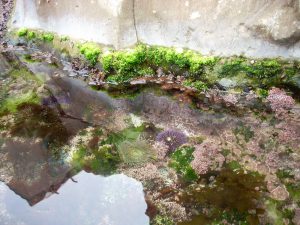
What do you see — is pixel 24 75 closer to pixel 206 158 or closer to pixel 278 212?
pixel 206 158

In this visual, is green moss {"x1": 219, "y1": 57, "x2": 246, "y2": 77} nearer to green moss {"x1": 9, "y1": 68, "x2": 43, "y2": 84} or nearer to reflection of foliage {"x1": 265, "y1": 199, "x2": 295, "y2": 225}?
reflection of foliage {"x1": 265, "y1": 199, "x2": 295, "y2": 225}

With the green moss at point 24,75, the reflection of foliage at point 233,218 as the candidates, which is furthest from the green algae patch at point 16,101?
the reflection of foliage at point 233,218

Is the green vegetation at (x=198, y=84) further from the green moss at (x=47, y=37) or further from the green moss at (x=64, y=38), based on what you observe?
the green moss at (x=47, y=37)

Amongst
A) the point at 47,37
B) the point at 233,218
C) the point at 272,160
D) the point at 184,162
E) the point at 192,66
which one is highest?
the point at 192,66

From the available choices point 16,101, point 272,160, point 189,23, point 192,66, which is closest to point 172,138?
point 192,66

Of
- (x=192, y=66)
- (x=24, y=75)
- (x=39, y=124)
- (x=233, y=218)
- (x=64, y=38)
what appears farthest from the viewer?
(x=24, y=75)

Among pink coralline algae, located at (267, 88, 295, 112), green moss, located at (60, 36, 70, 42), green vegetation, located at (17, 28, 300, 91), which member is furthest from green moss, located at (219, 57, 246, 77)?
green moss, located at (60, 36, 70, 42)

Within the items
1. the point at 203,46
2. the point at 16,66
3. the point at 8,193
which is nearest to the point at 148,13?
the point at 203,46

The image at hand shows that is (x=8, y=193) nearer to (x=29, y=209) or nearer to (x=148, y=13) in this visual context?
(x=29, y=209)
